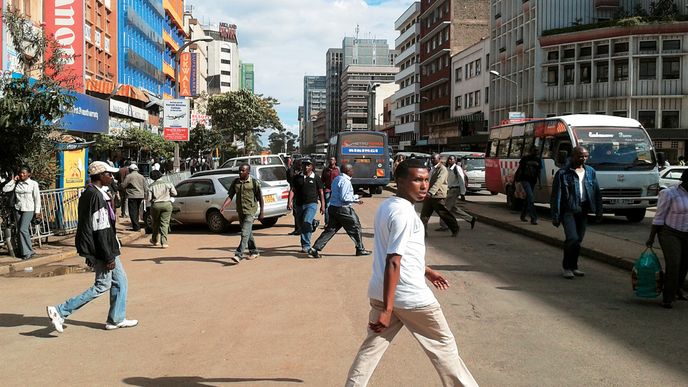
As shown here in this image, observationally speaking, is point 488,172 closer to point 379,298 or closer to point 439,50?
point 379,298

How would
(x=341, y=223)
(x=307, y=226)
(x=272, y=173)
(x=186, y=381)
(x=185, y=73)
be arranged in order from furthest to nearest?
(x=185, y=73)
(x=272, y=173)
(x=307, y=226)
(x=341, y=223)
(x=186, y=381)

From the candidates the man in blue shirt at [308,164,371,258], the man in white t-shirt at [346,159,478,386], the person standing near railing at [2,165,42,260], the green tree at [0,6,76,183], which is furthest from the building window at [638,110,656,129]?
the man in white t-shirt at [346,159,478,386]

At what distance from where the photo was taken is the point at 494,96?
57719 mm

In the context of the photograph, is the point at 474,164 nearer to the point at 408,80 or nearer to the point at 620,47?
the point at 620,47

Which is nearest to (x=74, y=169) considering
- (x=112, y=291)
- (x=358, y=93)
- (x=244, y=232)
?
(x=244, y=232)

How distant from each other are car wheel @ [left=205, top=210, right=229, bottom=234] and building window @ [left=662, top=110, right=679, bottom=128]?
1473 inches

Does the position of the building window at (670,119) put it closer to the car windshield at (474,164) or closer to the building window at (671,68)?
the building window at (671,68)

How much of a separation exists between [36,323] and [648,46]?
45796 millimetres

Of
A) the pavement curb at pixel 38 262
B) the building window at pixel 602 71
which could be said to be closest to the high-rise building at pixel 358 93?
the building window at pixel 602 71

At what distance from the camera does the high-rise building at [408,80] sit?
86.6 m

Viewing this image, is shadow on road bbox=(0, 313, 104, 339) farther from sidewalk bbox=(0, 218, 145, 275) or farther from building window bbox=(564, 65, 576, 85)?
building window bbox=(564, 65, 576, 85)

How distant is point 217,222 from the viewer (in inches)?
651

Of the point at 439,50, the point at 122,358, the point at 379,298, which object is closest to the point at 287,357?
the point at 122,358

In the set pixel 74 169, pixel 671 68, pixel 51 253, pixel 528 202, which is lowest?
pixel 51 253
